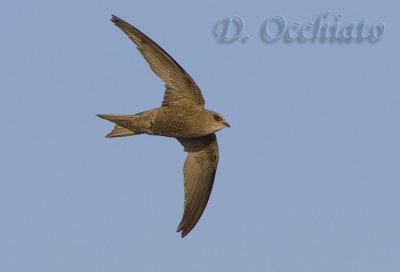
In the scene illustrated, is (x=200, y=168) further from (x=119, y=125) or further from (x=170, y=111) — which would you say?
(x=119, y=125)

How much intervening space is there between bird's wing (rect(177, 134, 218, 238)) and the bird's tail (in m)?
1.08

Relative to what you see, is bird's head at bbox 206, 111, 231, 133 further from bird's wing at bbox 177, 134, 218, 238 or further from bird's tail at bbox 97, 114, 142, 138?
bird's tail at bbox 97, 114, 142, 138

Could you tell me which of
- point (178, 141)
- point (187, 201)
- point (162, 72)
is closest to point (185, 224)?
point (187, 201)

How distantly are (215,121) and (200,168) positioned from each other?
1.51 m

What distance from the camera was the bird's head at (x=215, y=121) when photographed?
16281 mm

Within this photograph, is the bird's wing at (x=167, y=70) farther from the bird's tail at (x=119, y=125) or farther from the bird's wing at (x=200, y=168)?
the bird's wing at (x=200, y=168)

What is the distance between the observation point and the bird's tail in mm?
16438

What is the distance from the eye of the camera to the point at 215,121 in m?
16.3

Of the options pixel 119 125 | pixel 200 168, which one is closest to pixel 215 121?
pixel 200 168

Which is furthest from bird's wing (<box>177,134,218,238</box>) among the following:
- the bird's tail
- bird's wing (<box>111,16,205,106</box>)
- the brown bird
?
bird's wing (<box>111,16,205,106</box>)

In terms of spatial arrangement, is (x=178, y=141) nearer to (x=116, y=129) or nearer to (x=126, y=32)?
(x=116, y=129)

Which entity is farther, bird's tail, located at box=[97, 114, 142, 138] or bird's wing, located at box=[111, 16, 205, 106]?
bird's tail, located at box=[97, 114, 142, 138]

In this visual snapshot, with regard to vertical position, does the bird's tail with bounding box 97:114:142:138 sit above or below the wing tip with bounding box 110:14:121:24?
below

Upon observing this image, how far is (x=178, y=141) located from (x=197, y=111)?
1364mm
